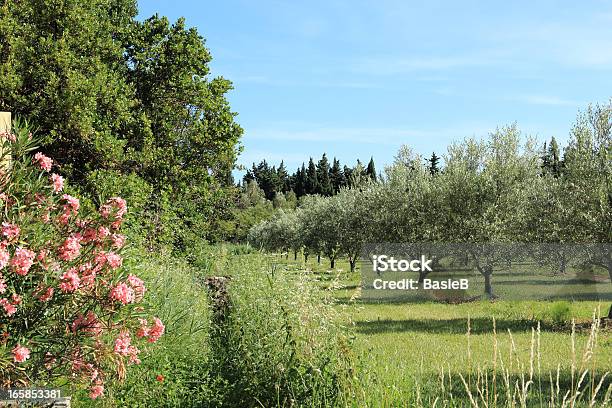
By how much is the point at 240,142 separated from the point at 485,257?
1132 centimetres

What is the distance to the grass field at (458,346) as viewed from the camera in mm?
6887

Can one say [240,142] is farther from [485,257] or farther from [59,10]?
[485,257]

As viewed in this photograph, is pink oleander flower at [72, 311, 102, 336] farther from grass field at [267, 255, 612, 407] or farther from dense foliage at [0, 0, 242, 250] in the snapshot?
dense foliage at [0, 0, 242, 250]

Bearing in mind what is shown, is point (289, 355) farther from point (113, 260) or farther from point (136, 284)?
point (113, 260)

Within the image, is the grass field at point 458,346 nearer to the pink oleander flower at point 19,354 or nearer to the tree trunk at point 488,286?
the tree trunk at point 488,286

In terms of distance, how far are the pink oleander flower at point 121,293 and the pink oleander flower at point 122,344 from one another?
1.19ft

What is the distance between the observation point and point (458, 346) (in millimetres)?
14516

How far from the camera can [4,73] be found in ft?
54.3

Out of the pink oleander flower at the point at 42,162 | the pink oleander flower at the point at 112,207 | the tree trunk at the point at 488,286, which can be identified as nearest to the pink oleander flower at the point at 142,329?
the pink oleander flower at the point at 112,207

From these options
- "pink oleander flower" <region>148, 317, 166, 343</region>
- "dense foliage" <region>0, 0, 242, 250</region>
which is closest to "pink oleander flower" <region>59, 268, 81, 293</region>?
"pink oleander flower" <region>148, 317, 166, 343</region>

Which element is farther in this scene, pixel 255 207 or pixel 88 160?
pixel 255 207

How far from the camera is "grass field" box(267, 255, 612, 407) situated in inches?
271

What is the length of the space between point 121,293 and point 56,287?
0.52 metres

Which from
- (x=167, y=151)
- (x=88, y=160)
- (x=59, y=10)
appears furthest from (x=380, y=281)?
(x=59, y=10)
